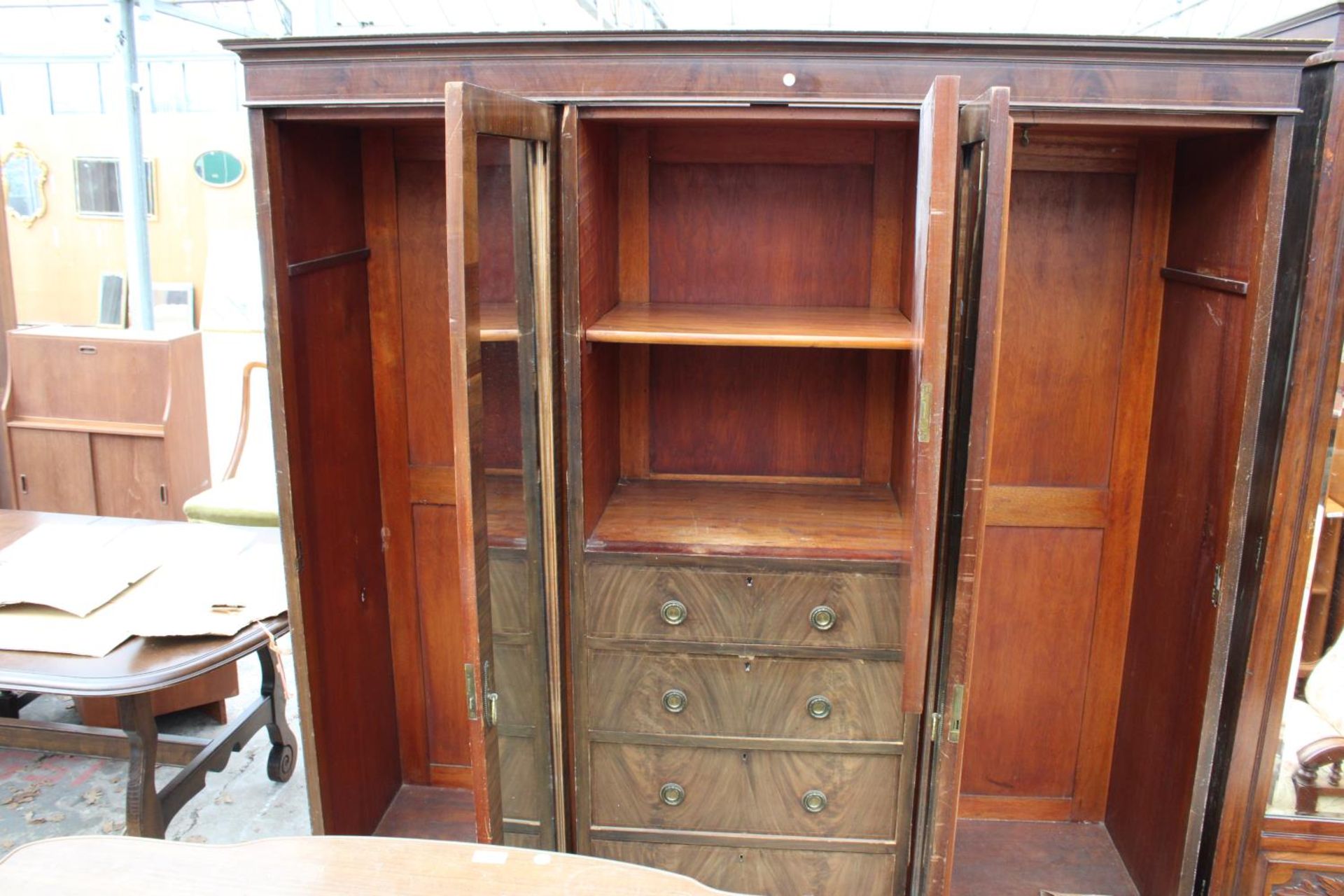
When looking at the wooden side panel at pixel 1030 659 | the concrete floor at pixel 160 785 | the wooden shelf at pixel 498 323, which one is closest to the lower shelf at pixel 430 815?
the concrete floor at pixel 160 785

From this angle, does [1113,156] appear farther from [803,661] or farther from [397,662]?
[397,662]

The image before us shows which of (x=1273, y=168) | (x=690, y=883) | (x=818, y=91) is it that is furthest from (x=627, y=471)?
(x=1273, y=168)

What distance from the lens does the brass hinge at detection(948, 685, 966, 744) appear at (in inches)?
72.4

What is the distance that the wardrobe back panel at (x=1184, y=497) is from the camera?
2084 millimetres

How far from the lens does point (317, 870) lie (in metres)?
1.33

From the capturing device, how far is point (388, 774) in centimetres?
287

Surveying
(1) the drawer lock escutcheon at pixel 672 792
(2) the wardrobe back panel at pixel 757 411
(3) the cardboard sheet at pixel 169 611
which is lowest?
(1) the drawer lock escutcheon at pixel 672 792

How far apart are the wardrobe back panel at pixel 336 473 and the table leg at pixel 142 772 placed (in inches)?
17.1

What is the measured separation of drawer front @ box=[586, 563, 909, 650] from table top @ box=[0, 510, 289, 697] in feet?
2.81

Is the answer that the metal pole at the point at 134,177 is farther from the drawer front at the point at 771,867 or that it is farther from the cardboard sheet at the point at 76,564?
the drawer front at the point at 771,867

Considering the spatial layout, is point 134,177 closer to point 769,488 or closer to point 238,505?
point 238,505

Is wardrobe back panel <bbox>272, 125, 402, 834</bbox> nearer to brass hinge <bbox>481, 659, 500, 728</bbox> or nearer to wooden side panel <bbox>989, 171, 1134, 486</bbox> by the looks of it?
brass hinge <bbox>481, 659, 500, 728</bbox>

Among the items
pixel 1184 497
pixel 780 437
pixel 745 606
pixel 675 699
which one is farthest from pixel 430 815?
pixel 1184 497

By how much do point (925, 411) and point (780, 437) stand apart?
1.07m
